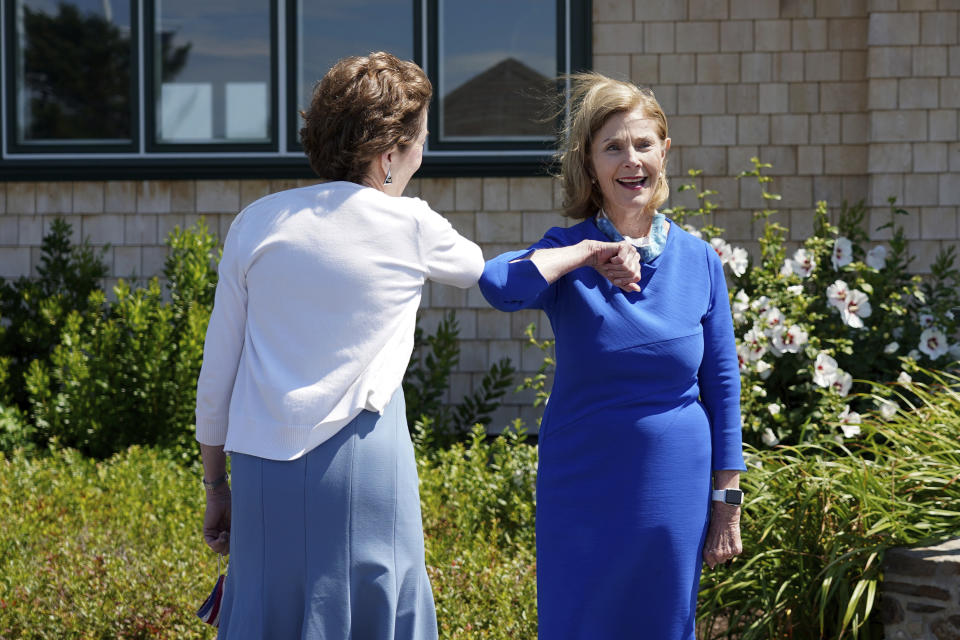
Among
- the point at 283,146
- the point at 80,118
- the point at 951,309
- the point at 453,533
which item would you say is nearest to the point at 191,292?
the point at 283,146

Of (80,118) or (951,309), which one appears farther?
(80,118)

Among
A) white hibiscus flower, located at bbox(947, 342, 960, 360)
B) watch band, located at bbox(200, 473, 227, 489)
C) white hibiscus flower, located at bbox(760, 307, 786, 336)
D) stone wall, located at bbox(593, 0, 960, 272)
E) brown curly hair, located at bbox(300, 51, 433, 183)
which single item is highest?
stone wall, located at bbox(593, 0, 960, 272)

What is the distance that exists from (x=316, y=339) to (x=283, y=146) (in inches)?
200

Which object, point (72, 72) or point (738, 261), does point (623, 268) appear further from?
point (72, 72)

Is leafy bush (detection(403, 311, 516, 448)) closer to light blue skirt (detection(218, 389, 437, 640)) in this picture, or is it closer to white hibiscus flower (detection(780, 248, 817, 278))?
white hibiscus flower (detection(780, 248, 817, 278))

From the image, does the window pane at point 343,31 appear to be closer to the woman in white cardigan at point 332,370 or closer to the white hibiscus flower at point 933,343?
the white hibiscus flower at point 933,343

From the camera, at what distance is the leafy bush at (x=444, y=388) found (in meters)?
6.38

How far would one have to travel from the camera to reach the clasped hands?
7.68 feet

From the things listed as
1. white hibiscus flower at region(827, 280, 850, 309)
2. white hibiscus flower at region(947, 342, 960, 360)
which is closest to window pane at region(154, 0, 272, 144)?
white hibiscus flower at region(827, 280, 850, 309)

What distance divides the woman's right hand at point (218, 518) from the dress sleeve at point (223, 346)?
0.58 ft

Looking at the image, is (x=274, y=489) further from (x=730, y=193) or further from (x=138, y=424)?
(x=730, y=193)

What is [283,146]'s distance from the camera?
6.87 metres

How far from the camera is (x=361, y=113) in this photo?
2090mm

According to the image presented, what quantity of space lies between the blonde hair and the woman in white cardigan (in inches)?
23.0
